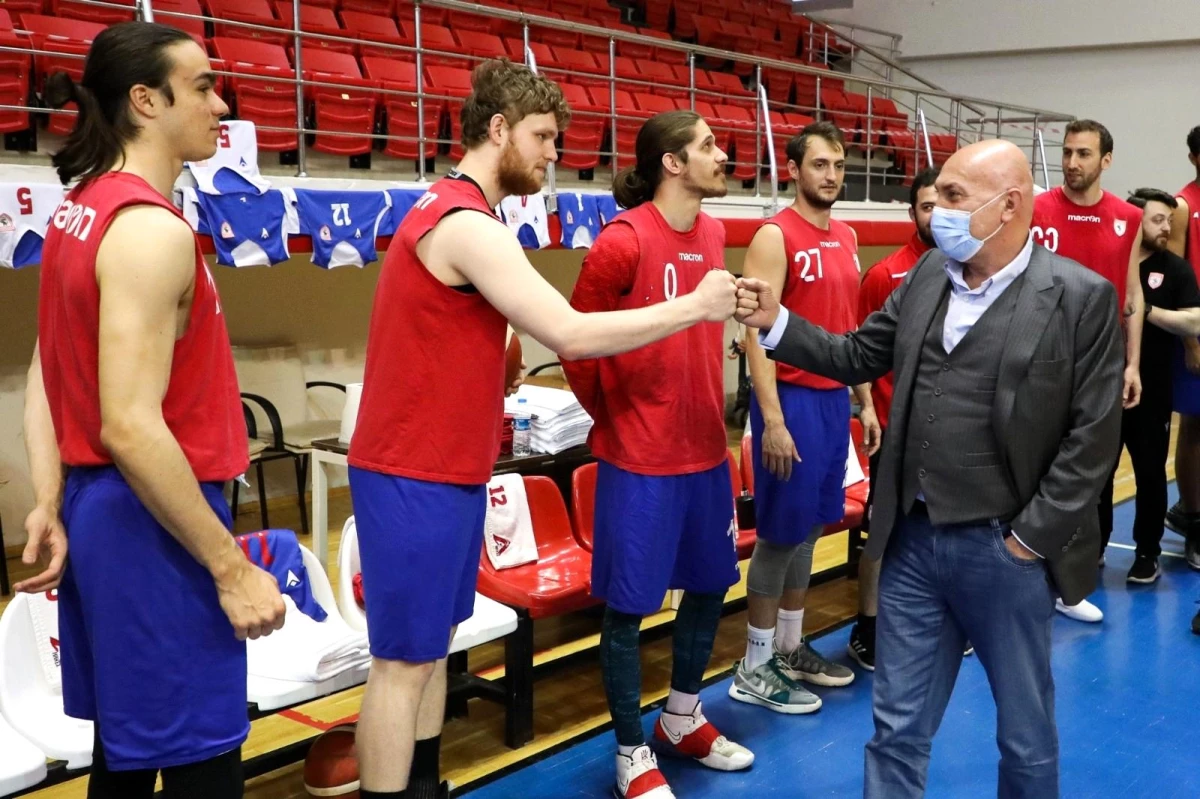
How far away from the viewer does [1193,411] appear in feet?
17.5

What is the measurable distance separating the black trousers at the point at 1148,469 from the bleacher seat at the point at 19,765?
4.49m

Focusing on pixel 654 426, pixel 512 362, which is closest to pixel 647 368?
pixel 654 426

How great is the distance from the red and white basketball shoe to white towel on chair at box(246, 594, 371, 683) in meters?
0.95

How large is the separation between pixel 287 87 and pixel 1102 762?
5.95 meters

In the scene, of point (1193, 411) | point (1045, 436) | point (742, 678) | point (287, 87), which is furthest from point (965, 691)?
point (287, 87)

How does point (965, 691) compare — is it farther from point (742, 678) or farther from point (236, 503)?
point (236, 503)

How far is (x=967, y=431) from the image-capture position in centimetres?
232

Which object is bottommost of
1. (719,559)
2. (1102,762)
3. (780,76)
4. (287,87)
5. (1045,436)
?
(1102,762)

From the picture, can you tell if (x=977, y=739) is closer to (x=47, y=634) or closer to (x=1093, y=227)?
(x=1093, y=227)

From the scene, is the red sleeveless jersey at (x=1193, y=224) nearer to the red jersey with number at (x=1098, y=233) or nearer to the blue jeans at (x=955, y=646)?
the red jersey with number at (x=1098, y=233)

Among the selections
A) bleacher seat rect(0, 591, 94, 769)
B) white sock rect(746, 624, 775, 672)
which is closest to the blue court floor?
white sock rect(746, 624, 775, 672)

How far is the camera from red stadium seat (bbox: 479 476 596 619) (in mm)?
3568

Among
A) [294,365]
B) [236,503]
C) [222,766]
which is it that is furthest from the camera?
[294,365]

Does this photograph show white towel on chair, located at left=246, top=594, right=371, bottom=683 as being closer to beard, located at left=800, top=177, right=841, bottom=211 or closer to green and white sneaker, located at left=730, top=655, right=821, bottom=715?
green and white sneaker, located at left=730, top=655, right=821, bottom=715
